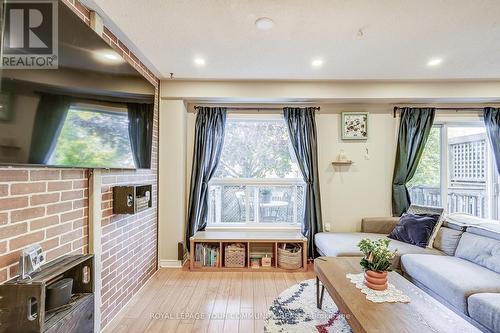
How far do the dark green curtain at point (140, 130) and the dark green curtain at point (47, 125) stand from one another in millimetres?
783

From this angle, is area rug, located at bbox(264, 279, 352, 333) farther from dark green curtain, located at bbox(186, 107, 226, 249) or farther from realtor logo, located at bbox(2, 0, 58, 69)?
realtor logo, located at bbox(2, 0, 58, 69)

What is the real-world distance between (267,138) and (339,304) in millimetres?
2534

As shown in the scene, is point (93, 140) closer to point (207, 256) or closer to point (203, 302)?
point (203, 302)

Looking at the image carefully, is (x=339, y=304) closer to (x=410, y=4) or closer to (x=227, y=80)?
(x=410, y=4)

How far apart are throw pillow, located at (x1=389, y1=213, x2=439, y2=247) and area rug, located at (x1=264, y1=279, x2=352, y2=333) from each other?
51.6 inches

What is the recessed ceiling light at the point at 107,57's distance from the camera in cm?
167

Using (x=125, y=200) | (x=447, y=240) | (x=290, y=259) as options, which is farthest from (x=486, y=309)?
(x=125, y=200)

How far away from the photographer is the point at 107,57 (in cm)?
177

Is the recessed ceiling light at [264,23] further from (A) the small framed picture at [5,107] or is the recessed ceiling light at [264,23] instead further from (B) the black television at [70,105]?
(A) the small framed picture at [5,107]

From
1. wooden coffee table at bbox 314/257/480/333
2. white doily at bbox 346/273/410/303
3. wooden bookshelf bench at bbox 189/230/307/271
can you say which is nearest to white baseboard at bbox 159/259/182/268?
wooden bookshelf bench at bbox 189/230/307/271

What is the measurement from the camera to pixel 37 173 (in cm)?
141

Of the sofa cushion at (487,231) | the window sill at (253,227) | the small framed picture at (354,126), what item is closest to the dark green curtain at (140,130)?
the window sill at (253,227)

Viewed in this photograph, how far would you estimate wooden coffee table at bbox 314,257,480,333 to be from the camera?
55.8 inches

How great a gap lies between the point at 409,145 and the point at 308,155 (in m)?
1.47
